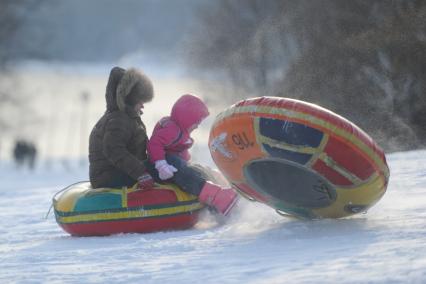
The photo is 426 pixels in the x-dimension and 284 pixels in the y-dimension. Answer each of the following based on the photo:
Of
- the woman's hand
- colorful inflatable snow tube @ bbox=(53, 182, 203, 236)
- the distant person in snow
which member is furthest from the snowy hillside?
the distant person in snow

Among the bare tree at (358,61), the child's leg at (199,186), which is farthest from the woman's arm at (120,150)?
the bare tree at (358,61)

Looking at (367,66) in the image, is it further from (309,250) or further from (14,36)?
(14,36)

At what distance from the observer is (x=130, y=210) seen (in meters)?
5.86

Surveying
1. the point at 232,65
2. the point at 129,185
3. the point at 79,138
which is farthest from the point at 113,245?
the point at 79,138

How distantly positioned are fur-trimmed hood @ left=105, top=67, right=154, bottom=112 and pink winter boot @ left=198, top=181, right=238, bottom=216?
2.56 feet

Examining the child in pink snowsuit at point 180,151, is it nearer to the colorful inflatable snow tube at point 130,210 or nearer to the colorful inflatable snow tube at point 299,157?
the colorful inflatable snow tube at point 130,210

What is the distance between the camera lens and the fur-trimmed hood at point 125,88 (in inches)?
236

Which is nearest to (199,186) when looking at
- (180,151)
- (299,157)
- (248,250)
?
(180,151)

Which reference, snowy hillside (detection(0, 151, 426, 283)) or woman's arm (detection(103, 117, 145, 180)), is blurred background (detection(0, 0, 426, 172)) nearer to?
snowy hillside (detection(0, 151, 426, 283))

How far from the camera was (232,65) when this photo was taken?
2069 centimetres

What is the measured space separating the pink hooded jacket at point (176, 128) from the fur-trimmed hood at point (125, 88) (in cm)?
23

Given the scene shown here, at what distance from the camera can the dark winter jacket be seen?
585 centimetres

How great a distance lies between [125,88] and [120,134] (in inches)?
13.6

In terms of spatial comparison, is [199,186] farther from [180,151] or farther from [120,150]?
[120,150]
